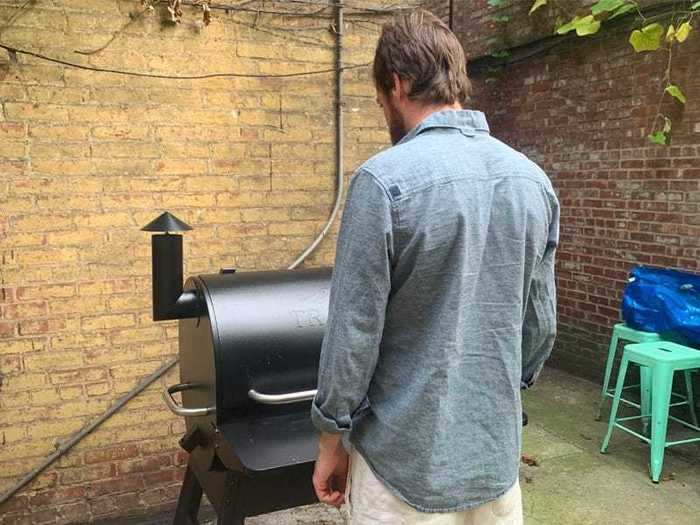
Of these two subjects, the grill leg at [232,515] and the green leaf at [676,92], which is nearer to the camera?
the grill leg at [232,515]

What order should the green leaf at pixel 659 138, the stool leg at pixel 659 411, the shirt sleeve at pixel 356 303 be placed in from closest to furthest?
1. the shirt sleeve at pixel 356 303
2. the stool leg at pixel 659 411
3. the green leaf at pixel 659 138

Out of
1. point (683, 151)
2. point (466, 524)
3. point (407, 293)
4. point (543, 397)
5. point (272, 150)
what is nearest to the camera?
point (407, 293)

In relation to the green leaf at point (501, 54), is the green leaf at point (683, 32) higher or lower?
lower

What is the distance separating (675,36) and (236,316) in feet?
12.4

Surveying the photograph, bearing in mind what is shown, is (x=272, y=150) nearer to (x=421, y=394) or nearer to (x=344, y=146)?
(x=344, y=146)

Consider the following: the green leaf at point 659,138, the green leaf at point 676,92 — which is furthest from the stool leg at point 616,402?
the green leaf at point 676,92

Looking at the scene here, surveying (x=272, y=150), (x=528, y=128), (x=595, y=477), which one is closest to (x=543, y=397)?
(x=595, y=477)

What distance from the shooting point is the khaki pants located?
1.40 meters

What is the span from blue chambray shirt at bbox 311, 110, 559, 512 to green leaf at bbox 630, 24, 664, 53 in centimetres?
346

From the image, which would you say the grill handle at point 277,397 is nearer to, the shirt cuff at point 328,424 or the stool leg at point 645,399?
the shirt cuff at point 328,424

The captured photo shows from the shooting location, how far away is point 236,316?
2027mm

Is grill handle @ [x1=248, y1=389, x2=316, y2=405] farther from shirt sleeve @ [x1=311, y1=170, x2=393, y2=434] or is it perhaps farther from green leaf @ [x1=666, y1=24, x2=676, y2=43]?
green leaf @ [x1=666, y1=24, x2=676, y2=43]

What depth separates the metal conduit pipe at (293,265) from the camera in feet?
9.91

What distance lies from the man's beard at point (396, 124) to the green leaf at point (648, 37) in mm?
3522
